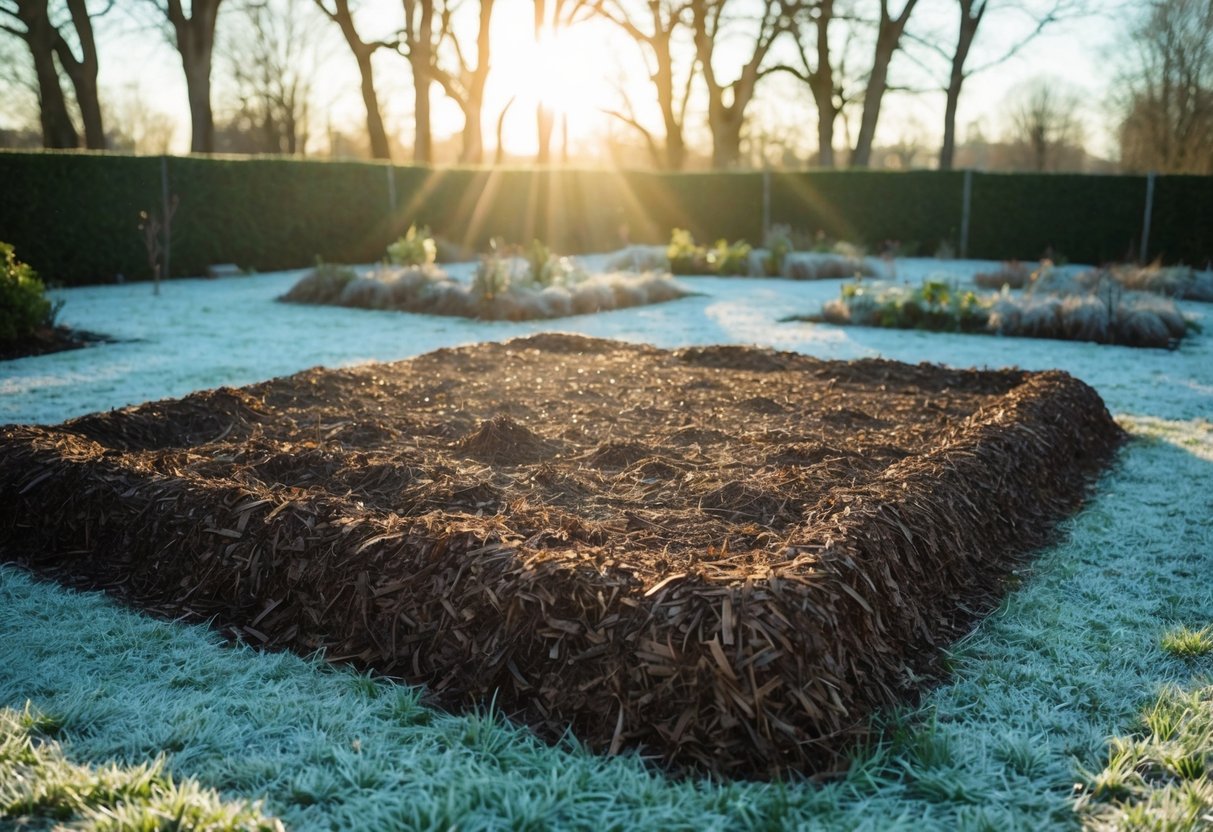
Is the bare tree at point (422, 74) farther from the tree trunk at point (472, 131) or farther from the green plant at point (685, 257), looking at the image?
the green plant at point (685, 257)

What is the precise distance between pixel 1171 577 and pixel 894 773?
1613 millimetres

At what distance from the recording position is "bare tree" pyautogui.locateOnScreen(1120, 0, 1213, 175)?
20.3 meters

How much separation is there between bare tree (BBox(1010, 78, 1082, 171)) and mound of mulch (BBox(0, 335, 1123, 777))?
31.7m

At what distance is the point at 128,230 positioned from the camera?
1205cm

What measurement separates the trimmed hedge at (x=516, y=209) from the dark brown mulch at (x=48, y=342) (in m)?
4.47

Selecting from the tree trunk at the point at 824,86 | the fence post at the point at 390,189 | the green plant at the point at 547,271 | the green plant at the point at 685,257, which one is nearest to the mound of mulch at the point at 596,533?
the green plant at the point at 547,271

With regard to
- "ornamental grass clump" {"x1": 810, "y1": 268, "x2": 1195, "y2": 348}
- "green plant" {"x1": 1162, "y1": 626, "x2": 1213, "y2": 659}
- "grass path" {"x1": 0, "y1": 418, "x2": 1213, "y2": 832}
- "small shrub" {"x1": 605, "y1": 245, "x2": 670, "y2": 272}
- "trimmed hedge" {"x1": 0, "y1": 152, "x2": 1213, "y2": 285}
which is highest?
"trimmed hedge" {"x1": 0, "y1": 152, "x2": 1213, "y2": 285}

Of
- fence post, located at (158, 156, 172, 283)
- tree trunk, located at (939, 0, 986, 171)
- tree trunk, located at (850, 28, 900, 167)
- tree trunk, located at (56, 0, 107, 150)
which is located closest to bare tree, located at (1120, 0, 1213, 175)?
tree trunk, located at (939, 0, 986, 171)

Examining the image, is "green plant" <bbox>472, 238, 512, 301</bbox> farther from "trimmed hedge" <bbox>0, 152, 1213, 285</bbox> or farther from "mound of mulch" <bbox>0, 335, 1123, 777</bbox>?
"trimmed hedge" <bbox>0, 152, 1213, 285</bbox>

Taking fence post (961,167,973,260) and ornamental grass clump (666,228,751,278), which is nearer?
ornamental grass clump (666,228,751,278)

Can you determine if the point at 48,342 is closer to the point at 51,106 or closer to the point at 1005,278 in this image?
the point at 1005,278

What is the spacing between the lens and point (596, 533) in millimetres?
2555

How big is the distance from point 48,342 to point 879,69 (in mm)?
19464

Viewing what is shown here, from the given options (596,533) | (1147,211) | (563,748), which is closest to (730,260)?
(1147,211)
